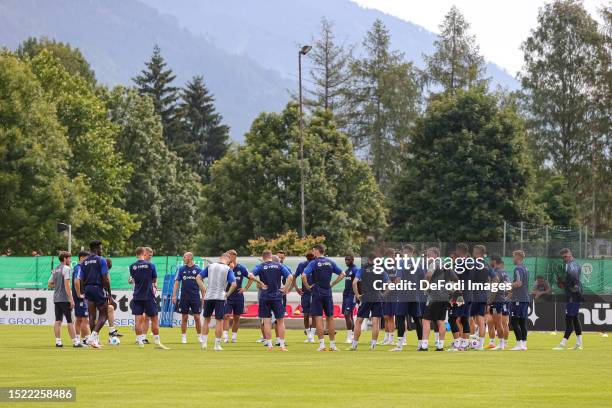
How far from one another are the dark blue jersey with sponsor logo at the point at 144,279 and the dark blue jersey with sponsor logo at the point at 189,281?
199cm

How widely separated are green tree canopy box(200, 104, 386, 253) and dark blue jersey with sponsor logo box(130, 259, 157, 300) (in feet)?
150

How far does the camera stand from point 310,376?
61.1 feet

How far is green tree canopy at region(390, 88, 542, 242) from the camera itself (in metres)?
72.8

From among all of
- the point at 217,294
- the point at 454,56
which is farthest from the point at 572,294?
the point at 454,56

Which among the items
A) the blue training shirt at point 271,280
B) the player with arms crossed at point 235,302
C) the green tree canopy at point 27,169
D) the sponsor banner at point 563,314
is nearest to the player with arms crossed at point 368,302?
the blue training shirt at point 271,280

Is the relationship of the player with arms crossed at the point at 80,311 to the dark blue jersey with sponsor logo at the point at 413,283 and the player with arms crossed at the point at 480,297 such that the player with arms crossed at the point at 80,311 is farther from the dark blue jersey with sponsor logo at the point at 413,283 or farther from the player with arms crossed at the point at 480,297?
the player with arms crossed at the point at 480,297

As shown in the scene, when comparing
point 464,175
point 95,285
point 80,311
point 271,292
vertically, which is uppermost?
point 464,175

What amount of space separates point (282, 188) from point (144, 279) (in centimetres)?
4827

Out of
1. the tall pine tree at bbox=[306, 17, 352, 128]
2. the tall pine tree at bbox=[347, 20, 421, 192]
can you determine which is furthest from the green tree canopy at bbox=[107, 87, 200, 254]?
the tall pine tree at bbox=[347, 20, 421, 192]

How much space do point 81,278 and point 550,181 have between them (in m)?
56.9

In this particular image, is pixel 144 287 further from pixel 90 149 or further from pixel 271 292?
pixel 90 149

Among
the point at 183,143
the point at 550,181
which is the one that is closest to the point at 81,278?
the point at 550,181

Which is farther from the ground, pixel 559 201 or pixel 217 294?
pixel 559 201

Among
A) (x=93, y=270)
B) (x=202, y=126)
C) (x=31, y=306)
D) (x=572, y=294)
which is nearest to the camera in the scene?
(x=93, y=270)
